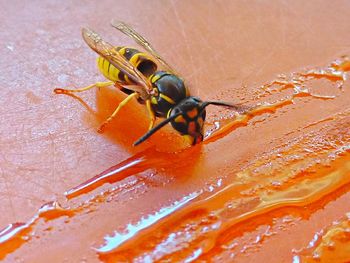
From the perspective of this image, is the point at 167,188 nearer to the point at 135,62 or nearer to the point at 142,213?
the point at 142,213

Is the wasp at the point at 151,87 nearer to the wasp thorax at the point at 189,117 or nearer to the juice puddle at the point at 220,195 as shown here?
the wasp thorax at the point at 189,117

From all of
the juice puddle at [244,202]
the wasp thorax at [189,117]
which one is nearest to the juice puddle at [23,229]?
the juice puddle at [244,202]

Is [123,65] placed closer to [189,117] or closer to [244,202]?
[189,117]

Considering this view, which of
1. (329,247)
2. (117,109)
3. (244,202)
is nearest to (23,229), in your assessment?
(117,109)

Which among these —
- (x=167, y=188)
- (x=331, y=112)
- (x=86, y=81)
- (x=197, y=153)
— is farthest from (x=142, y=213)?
(x=331, y=112)

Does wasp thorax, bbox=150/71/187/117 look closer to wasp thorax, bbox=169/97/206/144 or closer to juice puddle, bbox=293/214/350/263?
wasp thorax, bbox=169/97/206/144

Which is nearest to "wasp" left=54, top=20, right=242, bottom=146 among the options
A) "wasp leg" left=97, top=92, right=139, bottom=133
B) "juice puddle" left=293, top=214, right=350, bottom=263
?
"wasp leg" left=97, top=92, right=139, bottom=133
